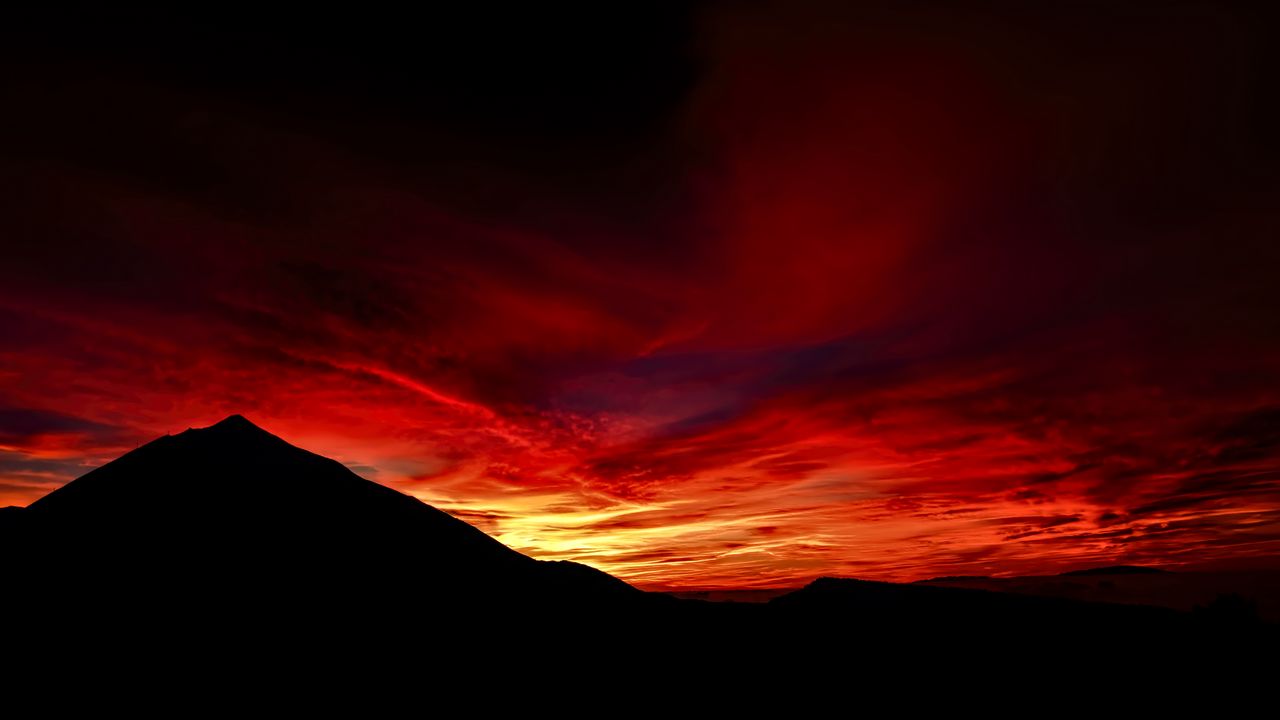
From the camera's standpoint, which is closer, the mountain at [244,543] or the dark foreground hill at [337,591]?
the dark foreground hill at [337,591]

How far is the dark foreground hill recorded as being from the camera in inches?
1661

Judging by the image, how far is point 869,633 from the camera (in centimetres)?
7412

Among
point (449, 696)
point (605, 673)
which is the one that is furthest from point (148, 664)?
point (605, 673)

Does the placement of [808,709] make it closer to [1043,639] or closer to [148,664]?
[1043,639]

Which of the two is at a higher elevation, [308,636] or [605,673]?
[308,636]

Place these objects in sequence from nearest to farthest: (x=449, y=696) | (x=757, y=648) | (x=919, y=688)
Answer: (x=449, y=696), (x=919, y=688), (x=757, y=648)

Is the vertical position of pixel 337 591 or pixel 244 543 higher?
pixel 244 543

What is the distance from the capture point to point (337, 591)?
5022 cm

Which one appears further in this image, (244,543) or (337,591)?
(244,543)

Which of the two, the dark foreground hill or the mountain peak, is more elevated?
the mountain peak

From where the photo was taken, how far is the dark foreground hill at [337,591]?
138ft

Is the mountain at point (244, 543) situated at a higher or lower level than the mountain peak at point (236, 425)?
lower

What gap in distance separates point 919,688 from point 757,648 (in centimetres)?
1772

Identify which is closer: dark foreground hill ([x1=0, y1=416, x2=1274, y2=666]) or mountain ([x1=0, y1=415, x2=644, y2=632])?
dark foreground hill ([x1=0, y1=416, x2=1274, y2=666])
